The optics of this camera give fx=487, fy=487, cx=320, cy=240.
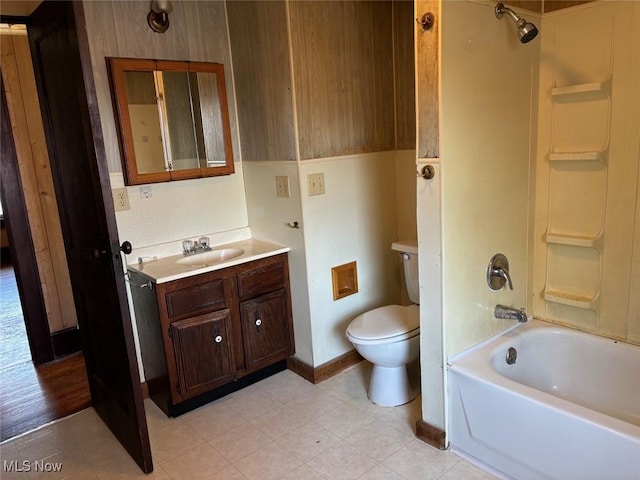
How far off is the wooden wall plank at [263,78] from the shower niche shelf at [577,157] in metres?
1.24

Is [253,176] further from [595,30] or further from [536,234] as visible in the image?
[595,30]

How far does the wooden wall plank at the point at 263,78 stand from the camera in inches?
96.0

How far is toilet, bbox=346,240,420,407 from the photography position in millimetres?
2361

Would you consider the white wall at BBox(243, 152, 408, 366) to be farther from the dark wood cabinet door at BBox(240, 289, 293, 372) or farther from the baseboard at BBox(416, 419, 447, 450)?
the baseboard at BBox(416, 419, 447, 450)

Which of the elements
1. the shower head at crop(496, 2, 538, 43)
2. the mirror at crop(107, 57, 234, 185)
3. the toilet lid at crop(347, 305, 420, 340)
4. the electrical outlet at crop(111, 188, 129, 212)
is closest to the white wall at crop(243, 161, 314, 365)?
the mirror at crop(107, 57, 234, 185)

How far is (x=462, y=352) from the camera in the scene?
209cm

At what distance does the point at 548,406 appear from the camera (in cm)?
170

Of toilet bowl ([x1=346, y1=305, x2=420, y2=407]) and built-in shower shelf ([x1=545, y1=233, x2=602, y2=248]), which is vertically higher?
built-in shower shelf ([x1=545, y1=233, x2=602, y2=248])

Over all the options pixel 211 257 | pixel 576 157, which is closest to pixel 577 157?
pixel 576 157

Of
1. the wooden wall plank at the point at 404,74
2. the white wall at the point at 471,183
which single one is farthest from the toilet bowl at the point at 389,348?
the wooden wall plank at the point at 404,74

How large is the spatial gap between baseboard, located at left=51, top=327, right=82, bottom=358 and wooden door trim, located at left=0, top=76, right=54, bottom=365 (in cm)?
3

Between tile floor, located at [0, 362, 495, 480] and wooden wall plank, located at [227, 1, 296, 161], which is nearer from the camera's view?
tile floor, located at [0, 362, 495, 480]

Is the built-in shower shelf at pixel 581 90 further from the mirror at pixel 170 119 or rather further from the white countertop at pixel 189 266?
the mirror at pixel 170 119

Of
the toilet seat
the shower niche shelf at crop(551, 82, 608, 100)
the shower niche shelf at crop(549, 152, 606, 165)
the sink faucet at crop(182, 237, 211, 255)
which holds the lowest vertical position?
the toilet seat
